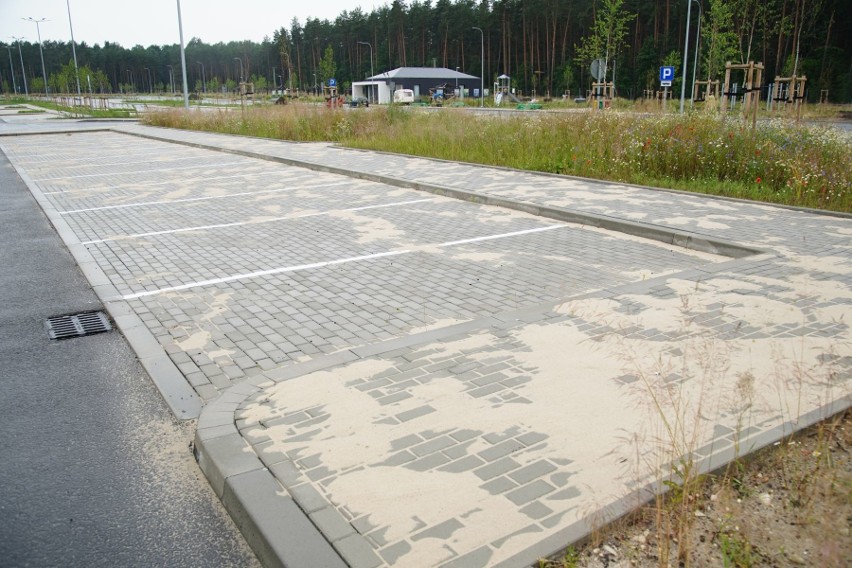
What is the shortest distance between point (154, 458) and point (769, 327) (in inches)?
170

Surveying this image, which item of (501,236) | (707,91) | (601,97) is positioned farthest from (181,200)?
(707,91)

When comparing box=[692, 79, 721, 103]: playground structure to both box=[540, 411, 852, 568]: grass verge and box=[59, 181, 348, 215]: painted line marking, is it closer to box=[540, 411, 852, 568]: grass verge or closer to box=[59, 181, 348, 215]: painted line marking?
box=[59, 181, 348, 215]: painted line marking

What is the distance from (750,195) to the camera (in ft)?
36.4

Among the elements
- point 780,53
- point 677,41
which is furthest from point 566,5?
point 780,53

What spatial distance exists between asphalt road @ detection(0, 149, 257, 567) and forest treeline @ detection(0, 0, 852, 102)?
3175 centimetres

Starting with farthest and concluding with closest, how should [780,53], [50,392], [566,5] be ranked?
[566,5], [780,53], [50,392]

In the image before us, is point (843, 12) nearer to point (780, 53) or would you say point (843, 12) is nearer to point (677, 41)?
point (780, 53)

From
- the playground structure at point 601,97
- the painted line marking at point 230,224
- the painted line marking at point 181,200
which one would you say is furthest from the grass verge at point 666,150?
the painted line marking at point 181,200

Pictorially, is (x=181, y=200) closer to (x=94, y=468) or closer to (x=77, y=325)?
(x=77, y=325)

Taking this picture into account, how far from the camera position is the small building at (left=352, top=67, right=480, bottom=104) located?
81312 mm

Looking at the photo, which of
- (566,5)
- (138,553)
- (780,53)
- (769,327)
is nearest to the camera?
(138,553)

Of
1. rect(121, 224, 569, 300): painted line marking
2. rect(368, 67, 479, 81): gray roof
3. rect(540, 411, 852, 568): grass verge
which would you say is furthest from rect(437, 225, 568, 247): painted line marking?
rect(368, 67, 479, 81): gray roof

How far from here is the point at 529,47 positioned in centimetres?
8869

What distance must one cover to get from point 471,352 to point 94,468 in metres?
2.45
